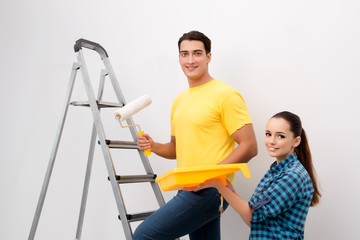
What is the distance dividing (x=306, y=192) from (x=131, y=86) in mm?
1816

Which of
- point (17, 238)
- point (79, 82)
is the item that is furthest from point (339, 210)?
point (17, 238)

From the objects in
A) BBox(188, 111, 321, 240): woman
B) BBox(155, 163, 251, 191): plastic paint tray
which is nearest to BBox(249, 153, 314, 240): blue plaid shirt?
BBox(188, 111, 321, 240): woman

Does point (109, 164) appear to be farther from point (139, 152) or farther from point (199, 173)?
point (199, 173)

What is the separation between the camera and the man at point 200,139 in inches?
68.0

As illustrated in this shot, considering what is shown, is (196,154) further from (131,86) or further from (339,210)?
(131,86)

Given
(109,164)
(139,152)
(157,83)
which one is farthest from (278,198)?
(157,83)

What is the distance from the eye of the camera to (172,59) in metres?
2.78

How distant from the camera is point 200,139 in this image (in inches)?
74.9

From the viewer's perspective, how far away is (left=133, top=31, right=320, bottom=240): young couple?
153 centimetres

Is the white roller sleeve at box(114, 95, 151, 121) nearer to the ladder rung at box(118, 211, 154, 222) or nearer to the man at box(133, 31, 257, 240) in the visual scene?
the man at box(133, 31, 257, 240)

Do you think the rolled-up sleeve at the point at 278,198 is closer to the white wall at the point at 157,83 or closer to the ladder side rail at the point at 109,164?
the white wall at the point at 157,83

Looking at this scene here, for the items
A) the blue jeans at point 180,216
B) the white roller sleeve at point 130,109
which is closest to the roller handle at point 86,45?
the white roller sleeve at point 130,109

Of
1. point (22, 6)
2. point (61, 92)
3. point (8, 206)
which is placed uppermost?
point (22, 6)

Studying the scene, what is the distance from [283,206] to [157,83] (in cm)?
160
